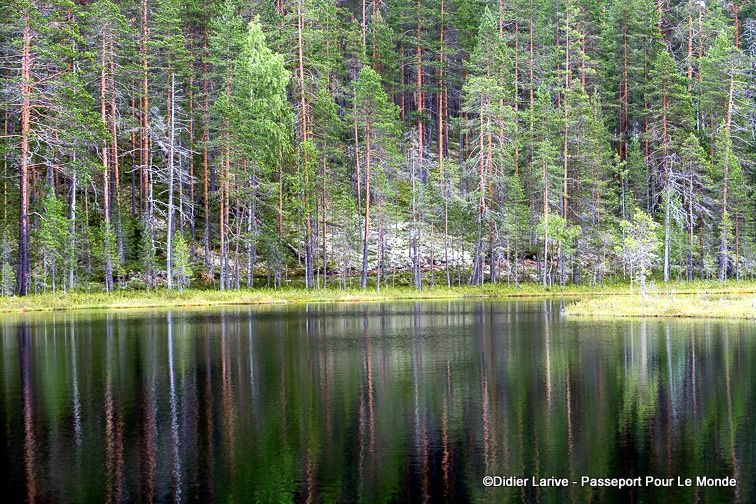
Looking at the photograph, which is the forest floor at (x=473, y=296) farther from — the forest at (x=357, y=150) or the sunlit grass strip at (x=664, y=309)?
the forest at (x=357, y=150)

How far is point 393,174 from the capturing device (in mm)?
90500

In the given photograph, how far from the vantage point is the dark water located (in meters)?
14.6

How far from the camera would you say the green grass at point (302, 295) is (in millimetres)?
58000

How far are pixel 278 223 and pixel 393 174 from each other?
20.7 m

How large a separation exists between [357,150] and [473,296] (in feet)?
65.0

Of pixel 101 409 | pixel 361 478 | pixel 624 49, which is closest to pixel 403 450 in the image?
pixel 361 478

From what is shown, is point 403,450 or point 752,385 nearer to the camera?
point 403,450

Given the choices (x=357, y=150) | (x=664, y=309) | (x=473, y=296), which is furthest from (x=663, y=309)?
(x=357, y=150)

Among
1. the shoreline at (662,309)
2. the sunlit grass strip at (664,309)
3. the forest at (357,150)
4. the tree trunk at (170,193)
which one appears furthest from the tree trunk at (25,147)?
the sunlit grass strip at (664,309)

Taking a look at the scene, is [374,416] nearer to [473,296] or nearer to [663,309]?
[663,309]

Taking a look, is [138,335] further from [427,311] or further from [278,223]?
[278,223]

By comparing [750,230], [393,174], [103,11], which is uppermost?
[103,11]

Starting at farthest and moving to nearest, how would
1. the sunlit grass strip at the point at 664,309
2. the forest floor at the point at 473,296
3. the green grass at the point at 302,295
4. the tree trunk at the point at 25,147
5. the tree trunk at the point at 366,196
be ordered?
the tree trunk at the point at 366,196 → the green grass at the point at 302,295 → the tree trunk at the point at 25,147 → the forest floor at the point at 473,296 → the sunlit grass strip at the point at 664,309

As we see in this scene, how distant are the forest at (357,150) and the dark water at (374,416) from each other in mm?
28259
